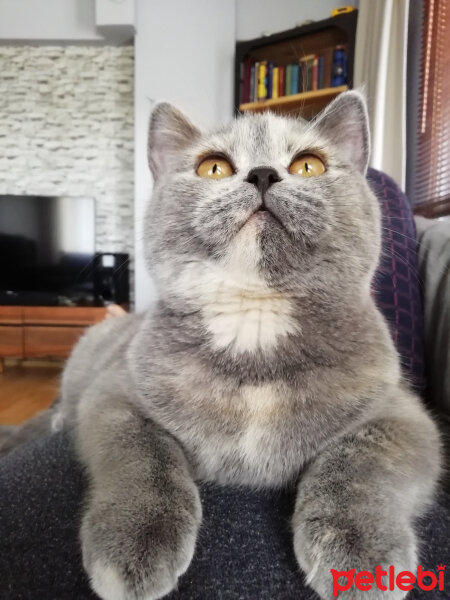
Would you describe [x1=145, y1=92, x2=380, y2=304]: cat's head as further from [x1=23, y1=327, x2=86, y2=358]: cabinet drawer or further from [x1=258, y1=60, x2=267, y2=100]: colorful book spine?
[x1=23, y1=327, x2=86, y2=358]: cabinet drawer

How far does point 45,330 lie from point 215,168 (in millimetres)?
3173

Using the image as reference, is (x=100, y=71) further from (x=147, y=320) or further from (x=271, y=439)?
(x=271, y=439)

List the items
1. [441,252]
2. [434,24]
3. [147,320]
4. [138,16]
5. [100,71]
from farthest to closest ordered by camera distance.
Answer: [100,71]
[138,16]
[434,24]
[441,252]
[147,320]

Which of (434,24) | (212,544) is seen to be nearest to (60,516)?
(212,544)

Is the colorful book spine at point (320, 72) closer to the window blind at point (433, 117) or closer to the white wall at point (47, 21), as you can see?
the window blind at point (433, 117)

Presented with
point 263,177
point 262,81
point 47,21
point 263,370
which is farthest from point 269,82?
point 263,370

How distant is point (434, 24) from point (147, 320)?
2.37 m

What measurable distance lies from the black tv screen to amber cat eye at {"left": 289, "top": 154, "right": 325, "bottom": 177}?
3.39m

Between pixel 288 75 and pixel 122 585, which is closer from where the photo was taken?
pixel 122 585

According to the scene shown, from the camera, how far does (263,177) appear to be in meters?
0.63

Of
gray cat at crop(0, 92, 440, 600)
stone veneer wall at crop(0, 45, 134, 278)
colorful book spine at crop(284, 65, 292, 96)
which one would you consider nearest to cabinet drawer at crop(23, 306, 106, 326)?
stone veneer wall at crop(0, 45, 134, 278)

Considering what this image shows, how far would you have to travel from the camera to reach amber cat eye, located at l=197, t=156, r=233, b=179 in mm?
705

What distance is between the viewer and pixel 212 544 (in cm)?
52

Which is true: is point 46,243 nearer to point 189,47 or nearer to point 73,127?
point 73,127
